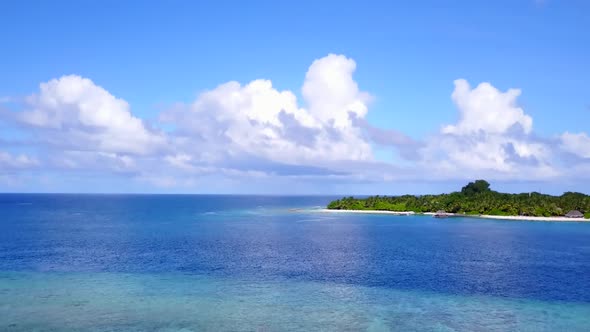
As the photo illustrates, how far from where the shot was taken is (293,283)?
6162 centimetres

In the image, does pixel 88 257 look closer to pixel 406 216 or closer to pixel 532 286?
pixel 532 286

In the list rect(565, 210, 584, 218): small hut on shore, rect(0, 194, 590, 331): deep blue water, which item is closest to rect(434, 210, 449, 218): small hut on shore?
rect(565, 210, 584, 218): small hut on shore

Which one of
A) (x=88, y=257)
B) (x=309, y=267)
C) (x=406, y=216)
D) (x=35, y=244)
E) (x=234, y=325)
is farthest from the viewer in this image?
(x=406, y=216)

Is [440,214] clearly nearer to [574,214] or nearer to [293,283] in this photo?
[574,214]

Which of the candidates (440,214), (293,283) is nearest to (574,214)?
(440,214)

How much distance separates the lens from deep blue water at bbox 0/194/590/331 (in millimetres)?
45781

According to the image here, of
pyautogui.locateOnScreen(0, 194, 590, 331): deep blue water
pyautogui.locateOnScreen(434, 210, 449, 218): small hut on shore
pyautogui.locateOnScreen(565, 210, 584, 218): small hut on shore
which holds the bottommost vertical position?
pyautogui.locateOnScreen(0, 194, 590, 331): deep blue water

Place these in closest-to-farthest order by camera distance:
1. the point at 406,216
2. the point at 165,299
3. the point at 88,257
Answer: the point at 165,299 → the point at 88,257 → the point at 406,216

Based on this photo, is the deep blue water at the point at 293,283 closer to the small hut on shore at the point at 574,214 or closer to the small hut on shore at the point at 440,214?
the small hut on shore at the point at 574,214

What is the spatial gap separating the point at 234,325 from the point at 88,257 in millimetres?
48395

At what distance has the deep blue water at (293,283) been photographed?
45781 mm

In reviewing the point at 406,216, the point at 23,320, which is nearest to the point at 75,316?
the point at 23,320

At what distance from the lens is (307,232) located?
130 metres

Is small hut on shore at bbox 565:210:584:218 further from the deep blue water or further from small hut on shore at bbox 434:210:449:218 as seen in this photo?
the deep blue water
